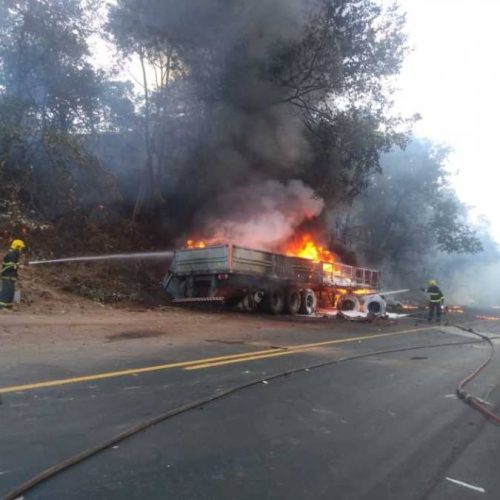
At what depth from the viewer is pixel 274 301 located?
1644 cm

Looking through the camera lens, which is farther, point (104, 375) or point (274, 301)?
point (274, 301)

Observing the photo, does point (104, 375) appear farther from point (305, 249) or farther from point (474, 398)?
point (305, 249)

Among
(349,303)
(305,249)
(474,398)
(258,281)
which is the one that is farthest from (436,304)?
(474,398)

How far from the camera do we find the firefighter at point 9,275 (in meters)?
11.2

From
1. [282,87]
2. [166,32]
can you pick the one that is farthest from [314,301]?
[166,32]

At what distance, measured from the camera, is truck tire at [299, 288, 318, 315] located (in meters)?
17.8

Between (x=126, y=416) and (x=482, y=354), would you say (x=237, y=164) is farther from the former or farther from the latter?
(x=126, y=416)

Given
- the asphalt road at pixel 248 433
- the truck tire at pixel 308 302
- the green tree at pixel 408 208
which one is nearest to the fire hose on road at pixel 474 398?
the asphalt road at pixel 248 433

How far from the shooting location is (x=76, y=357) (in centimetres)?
662

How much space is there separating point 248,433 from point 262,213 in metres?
16.8

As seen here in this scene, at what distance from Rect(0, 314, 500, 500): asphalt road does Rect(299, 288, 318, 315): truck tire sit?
1067 cm

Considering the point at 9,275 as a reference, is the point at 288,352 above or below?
below

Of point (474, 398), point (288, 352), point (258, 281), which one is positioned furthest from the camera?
point (258, 281)

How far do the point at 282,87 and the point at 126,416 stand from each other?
16.9 meters
